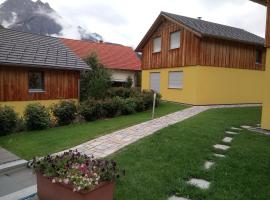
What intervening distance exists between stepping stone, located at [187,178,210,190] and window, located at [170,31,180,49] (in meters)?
14.4

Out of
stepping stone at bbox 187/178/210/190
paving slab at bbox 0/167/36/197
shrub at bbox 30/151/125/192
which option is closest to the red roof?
paving slab at bbox 0/167/36/197

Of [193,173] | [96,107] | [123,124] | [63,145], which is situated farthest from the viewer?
[96,107]

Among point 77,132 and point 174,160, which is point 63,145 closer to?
point 77,132

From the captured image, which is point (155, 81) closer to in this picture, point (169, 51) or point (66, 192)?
point (169, 51)

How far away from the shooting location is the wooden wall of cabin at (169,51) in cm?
1705

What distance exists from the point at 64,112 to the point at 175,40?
10.4 m

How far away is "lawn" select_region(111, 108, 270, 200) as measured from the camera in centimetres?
454

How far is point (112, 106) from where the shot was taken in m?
13.2

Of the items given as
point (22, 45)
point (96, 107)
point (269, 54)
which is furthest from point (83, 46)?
point (269, 54)

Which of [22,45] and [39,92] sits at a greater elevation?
[22,45]

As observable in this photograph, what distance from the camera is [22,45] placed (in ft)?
52.0

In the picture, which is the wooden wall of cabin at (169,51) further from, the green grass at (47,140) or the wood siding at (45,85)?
the green grass at (47,140)

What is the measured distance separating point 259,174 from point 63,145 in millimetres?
5087

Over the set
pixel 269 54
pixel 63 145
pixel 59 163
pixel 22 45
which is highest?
pixel 22 45
